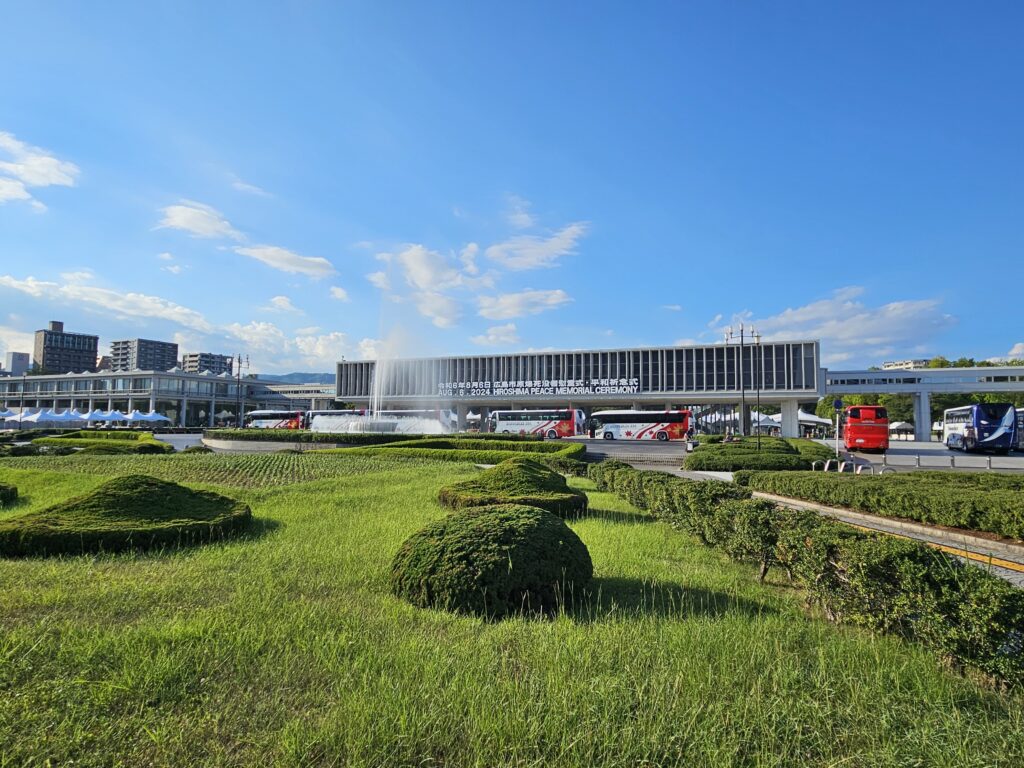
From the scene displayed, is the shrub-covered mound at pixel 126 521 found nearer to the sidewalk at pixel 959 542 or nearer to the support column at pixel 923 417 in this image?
the sidewalk at pixel 959 542

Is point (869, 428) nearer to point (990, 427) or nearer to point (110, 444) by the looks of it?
point (990, 427)

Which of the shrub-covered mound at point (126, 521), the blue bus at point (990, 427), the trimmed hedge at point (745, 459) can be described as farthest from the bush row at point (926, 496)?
the blue bus at point (990, 427)

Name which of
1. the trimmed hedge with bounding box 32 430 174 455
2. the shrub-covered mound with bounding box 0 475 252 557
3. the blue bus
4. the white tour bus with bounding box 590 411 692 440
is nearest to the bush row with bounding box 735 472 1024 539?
the shrub-covered mound with bounding box 0 475 252 557

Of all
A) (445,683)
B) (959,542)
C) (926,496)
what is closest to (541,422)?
(926,496)

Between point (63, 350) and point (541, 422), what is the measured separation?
14259 cm

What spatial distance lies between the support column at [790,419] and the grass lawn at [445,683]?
61652 mm

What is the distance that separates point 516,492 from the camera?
10.0 m

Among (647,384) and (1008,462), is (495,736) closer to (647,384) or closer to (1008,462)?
(1008,462)

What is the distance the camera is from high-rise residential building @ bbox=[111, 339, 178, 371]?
159m

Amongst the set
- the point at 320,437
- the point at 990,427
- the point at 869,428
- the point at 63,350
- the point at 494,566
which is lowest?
the point at 320,437

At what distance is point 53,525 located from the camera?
6820 mm

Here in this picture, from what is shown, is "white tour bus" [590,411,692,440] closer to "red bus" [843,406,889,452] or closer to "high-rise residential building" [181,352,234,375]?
"red bus" [843,406,889,452]

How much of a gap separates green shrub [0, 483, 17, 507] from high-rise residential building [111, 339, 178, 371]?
166508 millimetres

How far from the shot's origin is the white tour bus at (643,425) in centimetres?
4581
